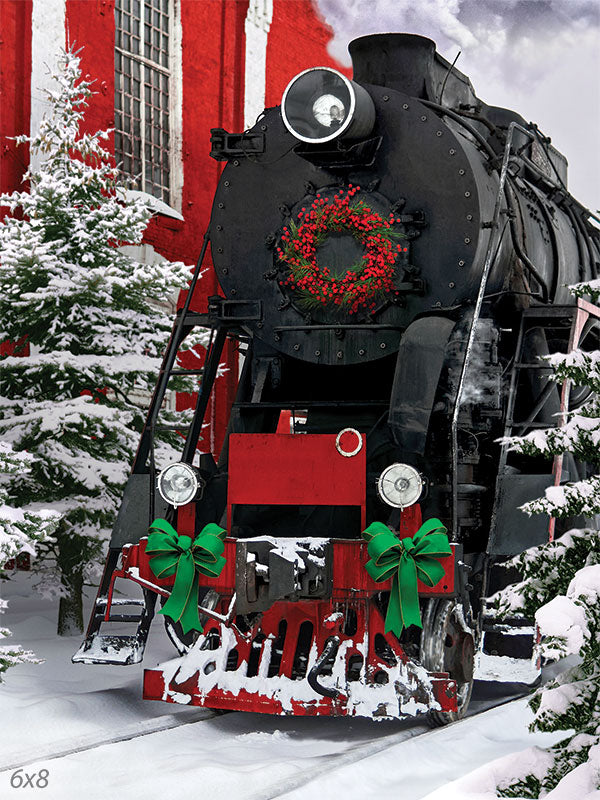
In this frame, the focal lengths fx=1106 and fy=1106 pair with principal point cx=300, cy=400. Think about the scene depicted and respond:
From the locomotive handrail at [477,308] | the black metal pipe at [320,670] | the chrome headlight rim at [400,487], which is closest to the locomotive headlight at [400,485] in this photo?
the chrome headlight rim at [400,487]

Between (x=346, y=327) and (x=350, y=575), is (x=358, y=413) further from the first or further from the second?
(x=350, y=575)

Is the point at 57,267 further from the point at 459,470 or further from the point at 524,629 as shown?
the point at 524,629

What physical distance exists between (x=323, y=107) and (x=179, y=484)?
2.35m

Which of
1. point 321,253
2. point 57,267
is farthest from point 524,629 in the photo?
point 57,267

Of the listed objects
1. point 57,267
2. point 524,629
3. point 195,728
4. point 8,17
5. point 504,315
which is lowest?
point 195,728

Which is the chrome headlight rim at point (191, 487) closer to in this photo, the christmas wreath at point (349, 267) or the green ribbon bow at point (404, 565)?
the green ribbon bow at point (404, 565)

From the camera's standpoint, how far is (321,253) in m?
6.76

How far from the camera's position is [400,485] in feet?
19.1

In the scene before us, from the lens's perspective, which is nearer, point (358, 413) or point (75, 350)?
point (358, 413)

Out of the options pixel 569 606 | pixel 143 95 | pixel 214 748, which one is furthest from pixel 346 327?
pixel 143 95

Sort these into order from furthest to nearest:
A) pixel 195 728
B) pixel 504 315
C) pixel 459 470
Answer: pixel 504 315 → pixel 459 470 → pixel 195 728

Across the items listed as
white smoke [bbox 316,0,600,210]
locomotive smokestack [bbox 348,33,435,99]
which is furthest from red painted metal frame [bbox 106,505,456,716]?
white smoke [bbox 316,0,600,210]

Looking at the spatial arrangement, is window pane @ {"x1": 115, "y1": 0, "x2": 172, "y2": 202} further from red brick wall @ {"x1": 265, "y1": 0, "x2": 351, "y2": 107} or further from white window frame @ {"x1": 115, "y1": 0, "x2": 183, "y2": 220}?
red brick wall @ {"x1": 265, "y1": 0, "x2": 351, "y2": 107}

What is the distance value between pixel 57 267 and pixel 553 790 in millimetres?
6218
